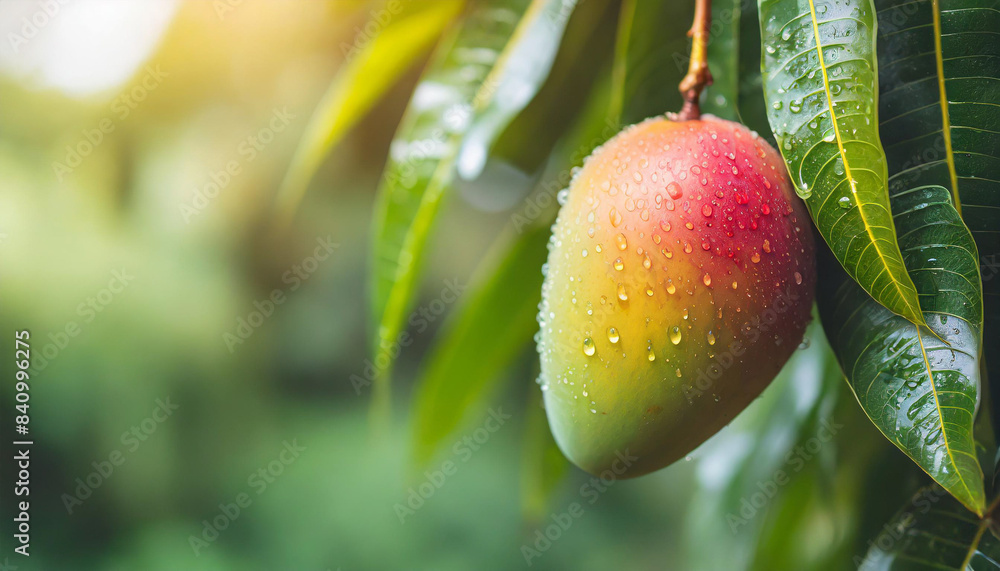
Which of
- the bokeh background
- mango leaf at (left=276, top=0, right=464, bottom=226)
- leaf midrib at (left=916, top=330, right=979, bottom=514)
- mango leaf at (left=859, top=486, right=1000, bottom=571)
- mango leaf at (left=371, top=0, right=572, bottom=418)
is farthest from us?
the bokeh background

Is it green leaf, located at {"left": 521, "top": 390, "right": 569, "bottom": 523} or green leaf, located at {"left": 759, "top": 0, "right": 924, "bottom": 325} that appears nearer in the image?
green leaf, located at {"left": 759, "top": 0, "right": 924, "bottom": 325}

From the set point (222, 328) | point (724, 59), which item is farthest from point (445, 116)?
point (222, 328)

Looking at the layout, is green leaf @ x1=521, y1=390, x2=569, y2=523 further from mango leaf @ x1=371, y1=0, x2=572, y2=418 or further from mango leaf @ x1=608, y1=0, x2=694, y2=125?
mango leaf @ x1=608, y1=0, x2=694, y2=125

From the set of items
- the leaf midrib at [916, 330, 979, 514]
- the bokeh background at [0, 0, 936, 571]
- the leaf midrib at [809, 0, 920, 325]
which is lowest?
the bokeh background at [0, 0, 936, 571]

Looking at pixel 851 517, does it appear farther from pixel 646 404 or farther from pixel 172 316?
pixel 172 316

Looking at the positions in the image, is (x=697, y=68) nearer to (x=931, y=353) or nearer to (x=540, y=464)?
(x=931, y=353)

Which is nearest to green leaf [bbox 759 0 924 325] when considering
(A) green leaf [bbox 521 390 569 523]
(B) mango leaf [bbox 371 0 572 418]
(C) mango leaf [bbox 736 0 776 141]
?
(C) mango leaf [bbox 736 0 776 141]

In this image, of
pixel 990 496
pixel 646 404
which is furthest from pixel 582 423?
pixel 990 496
